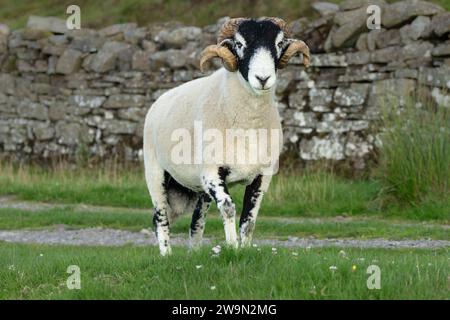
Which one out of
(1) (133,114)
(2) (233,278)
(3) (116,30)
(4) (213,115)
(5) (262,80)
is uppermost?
(3) (116,30)

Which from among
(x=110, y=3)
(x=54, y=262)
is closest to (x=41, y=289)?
(x=54, y=262)

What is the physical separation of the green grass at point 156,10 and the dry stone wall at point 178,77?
594 centimetres

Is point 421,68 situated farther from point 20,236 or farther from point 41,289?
point 41,289

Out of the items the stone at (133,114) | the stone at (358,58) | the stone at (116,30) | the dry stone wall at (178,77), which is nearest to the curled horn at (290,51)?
the dry stone wall at (178,77)

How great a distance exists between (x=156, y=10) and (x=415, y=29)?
16.1 m

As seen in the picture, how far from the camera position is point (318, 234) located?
13.6m

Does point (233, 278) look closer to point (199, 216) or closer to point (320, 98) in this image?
point (199, 216)

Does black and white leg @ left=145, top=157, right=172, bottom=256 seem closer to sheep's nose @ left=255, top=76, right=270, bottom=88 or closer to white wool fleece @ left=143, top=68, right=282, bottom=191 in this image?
white wool fleece @ left=143, top=68, right=282, bottom=191

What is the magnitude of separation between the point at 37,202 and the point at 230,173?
35.4 feet

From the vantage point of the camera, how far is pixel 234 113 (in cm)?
883

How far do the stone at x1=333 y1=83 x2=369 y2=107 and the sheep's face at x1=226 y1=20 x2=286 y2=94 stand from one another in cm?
1090

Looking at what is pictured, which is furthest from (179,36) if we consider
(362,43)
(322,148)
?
(322,148)

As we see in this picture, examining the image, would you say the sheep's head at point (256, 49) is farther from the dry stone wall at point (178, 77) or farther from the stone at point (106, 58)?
the stone at point (106, 58)

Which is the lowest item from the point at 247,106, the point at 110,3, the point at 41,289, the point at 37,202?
the point at 37,202
